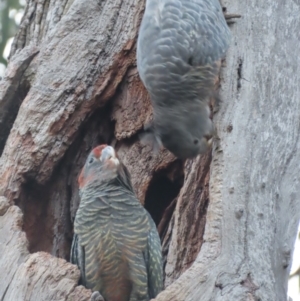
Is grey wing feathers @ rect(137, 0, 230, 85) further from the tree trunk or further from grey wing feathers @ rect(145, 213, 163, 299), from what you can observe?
grey wing feathers @ rect(145, 213, 163, 299)

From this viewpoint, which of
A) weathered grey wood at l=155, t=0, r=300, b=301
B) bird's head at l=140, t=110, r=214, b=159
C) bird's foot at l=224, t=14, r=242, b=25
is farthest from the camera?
bird's foot at l=224, t=14, r=242, b=25

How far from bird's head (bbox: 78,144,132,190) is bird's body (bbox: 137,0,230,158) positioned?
1.31 ft

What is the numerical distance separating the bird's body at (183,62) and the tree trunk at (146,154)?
145 millimetres

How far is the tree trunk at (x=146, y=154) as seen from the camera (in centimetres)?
365

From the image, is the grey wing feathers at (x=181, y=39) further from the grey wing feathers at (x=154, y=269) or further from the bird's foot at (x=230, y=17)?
the grey wing feathers at (x=154, y=269)

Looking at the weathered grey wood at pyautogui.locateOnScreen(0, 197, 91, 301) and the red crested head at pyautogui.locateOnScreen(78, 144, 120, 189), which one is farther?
the red crested head at pyautogui.locateOnScreen(78, 144, 120, 189)

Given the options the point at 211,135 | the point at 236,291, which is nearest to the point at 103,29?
the point at 211,135

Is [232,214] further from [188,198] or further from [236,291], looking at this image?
[188,198]

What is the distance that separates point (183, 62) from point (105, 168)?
872mm

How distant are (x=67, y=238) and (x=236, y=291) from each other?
1.77 meters

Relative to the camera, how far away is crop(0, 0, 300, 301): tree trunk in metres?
3.65

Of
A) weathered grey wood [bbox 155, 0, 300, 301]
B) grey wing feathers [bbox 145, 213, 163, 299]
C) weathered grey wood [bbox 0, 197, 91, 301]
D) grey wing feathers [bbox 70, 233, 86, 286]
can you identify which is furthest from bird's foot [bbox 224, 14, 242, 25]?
weathered grey wood [bbox 0, 197, 91, 301]

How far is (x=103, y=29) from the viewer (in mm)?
4797

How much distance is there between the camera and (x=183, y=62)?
417cm
